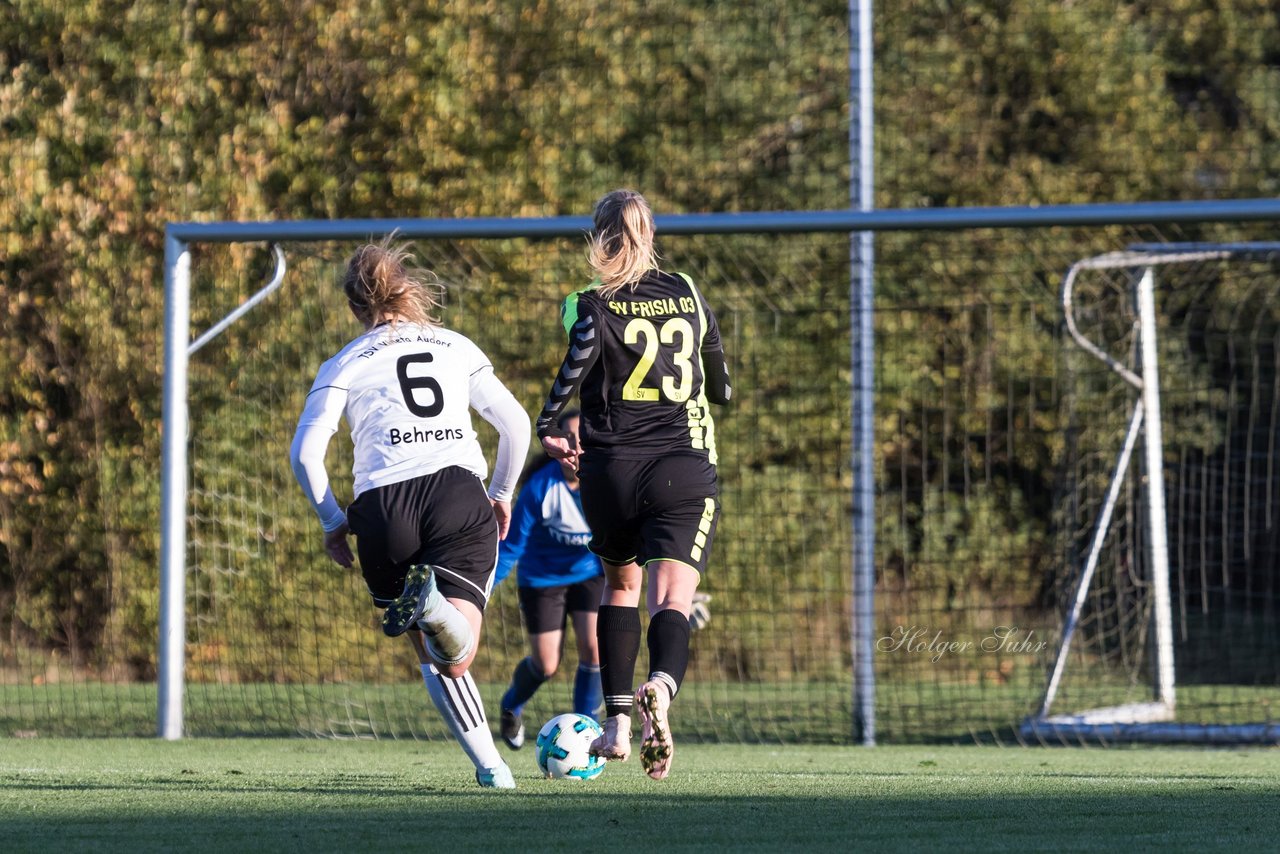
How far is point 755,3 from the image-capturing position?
13.2 m

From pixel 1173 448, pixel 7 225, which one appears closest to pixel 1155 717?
pixel 1173 448

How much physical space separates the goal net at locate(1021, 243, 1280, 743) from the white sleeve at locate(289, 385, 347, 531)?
4.53m

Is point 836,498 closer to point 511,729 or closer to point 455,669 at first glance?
point 511,729

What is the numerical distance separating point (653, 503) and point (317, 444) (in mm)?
979

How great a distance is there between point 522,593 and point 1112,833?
12.6ft

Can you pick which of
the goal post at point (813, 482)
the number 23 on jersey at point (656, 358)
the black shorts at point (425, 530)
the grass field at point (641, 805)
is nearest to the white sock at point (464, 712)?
the grass field at point (641, 805)

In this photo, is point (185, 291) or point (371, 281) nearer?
point (371, 281)

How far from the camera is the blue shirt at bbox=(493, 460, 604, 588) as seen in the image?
7.22 m

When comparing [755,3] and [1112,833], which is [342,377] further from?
[755,3]

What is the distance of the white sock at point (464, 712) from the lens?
4.80 meters

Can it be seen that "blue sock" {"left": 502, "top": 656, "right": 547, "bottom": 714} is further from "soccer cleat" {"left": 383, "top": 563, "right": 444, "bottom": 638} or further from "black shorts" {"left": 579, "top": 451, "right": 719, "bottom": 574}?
"soccer cleat" {"left": 383, "top": 563, "right": 444, "bottom": 638}

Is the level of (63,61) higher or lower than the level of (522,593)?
higher

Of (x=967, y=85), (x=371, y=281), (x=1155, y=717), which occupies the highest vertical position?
(x=967, y=85)

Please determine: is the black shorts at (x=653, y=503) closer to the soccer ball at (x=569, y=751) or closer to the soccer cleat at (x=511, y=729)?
the soccer ball at (x=569, y=751)
